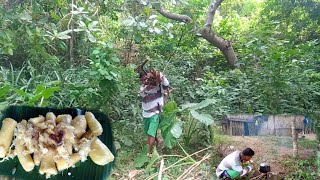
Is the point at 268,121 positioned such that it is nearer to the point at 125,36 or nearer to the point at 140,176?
the point at 140,176

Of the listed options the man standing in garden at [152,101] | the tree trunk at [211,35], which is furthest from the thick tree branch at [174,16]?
the man standing in garden at [152,101]

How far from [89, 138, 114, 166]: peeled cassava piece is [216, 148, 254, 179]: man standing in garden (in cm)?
31

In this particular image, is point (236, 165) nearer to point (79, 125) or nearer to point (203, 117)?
point (203, 117)

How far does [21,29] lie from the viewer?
1.27 m

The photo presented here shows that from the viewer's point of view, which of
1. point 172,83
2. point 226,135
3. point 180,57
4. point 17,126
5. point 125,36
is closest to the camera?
point 17,126

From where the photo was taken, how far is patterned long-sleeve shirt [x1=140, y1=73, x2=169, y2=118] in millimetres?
1105

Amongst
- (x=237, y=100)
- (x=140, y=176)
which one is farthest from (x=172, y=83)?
(x=140, y=176)

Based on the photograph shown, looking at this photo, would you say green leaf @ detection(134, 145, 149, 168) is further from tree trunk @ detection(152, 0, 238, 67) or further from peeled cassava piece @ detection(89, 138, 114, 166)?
tree trunk @ detection(152, 0, 238, 67)

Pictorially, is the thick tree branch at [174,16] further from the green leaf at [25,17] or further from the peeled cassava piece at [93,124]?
the peeled cassava piece at [93,124]

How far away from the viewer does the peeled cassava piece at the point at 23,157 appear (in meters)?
0.87

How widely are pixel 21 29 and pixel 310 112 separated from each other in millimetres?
1024

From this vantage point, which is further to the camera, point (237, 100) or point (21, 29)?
point (21, 29)

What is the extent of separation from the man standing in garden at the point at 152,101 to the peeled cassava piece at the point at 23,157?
0.37 m

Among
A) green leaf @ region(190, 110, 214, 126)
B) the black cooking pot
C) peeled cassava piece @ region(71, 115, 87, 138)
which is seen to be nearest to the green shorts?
green leaf @ region(190, 110, 214, 126)
